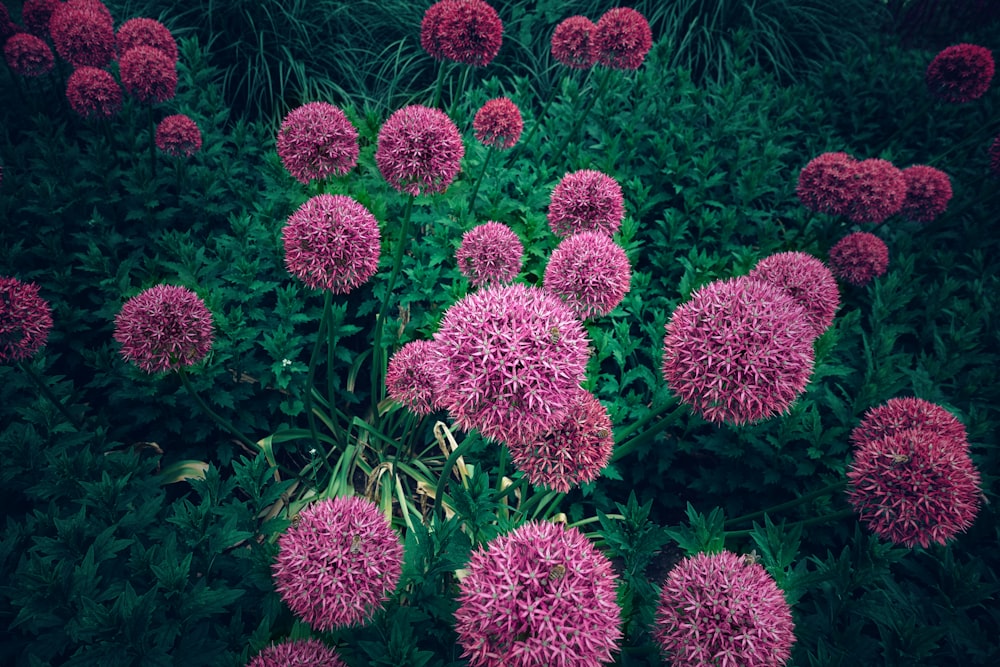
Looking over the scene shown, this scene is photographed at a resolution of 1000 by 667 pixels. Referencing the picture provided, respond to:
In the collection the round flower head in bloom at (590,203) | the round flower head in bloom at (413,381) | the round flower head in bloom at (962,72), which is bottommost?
the round flower head in bloom at (413,381)

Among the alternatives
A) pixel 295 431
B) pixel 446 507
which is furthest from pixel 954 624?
pixel 295 431

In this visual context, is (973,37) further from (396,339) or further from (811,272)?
(396,339)

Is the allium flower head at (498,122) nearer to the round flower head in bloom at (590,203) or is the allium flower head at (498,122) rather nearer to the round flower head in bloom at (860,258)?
the round flower head in bloom at (590,203)

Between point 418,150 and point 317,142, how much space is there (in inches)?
21.2

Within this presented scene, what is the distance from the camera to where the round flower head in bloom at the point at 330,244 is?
223 cm

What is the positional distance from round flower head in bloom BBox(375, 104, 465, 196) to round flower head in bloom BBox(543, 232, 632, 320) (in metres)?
0.81

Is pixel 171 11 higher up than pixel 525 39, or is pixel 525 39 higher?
pixel 525 39

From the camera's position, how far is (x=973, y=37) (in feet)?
26.5

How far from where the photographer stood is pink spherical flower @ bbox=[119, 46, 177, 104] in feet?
11.9

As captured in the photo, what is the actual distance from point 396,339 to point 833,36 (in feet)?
28.8

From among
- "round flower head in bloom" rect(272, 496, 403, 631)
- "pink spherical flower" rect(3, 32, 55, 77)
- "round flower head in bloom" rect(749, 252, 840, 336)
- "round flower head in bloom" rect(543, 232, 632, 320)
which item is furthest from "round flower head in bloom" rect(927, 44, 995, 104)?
"pink spherical flower" rect(3, 32, 55, 77)

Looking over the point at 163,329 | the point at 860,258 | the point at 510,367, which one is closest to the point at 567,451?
the point at 510,367

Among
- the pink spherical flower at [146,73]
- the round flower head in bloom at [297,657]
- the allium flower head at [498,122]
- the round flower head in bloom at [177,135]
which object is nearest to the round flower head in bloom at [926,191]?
the allium flower head at [498,122]

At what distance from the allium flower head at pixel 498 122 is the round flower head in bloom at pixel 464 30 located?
413 mm
